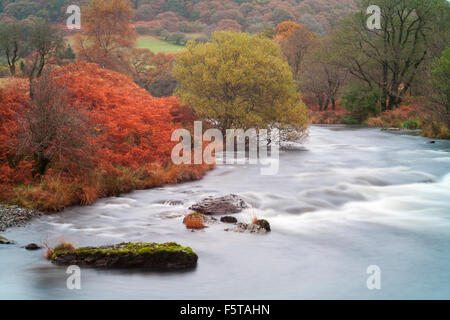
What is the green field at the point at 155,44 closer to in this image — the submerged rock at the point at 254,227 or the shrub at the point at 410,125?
the shrub at the point at 410,125

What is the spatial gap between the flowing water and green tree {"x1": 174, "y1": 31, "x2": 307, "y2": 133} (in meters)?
8.68

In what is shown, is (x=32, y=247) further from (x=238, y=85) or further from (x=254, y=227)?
(x=238, y=85)

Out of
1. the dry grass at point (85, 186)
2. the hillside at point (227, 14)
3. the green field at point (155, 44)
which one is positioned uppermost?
the hillside at point (227, 14)

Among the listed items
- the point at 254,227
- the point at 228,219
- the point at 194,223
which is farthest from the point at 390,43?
the point at 194,223

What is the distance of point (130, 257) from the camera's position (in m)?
10.1

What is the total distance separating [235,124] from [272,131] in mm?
3048

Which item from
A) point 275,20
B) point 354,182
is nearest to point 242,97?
point 354,182

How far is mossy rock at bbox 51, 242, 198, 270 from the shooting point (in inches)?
396

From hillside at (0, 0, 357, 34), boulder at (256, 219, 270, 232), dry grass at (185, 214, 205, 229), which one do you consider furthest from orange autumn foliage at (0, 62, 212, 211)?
hillside at (0, 0, 357, 34)

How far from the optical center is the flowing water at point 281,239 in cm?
909

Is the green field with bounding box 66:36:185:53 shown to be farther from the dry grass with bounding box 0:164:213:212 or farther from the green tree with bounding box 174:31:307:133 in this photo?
the dry grass with bounding box 0:164:213:212

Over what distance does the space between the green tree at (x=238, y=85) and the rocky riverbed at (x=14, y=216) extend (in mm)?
17323

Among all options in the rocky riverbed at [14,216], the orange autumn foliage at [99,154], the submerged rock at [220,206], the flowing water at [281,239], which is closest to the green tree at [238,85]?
the orange autumn foliage at [99,154]

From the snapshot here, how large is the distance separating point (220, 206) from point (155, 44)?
8900 centimetres
